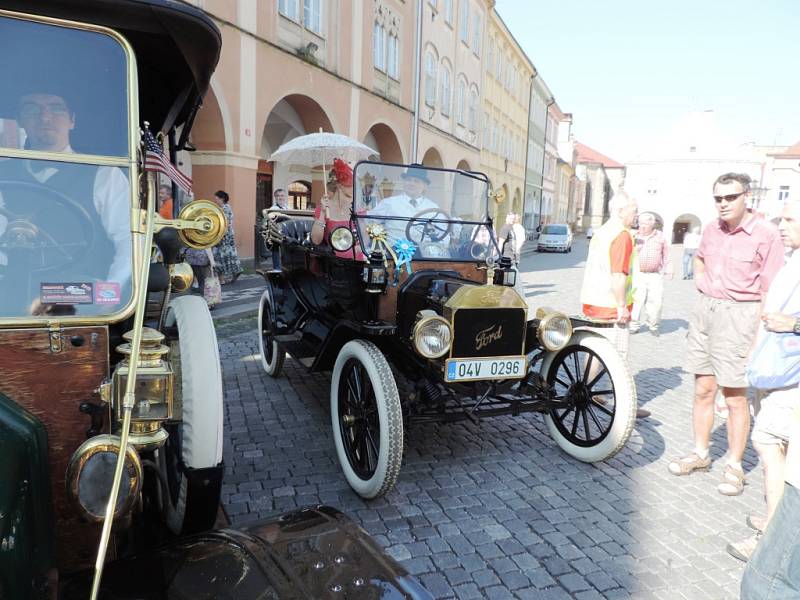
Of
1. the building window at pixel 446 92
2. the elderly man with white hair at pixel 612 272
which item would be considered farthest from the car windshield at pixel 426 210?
the building window at pixel 446 92

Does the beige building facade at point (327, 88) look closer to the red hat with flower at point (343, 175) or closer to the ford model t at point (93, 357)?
the red hat with flower at point (343, 175)

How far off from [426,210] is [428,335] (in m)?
A: 1.35

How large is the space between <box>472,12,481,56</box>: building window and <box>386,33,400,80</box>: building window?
9688 mm

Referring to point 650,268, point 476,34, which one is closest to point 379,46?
point 476,34

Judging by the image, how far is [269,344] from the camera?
17.5 feet

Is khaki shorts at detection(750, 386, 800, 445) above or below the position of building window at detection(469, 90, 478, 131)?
below

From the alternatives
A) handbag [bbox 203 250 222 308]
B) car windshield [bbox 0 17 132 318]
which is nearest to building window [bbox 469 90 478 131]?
handbag [bbox 203 250 222 308]

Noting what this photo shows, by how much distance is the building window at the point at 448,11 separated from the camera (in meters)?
22.1

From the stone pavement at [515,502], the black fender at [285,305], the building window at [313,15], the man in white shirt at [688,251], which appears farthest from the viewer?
the man in white shirt at [688,251]

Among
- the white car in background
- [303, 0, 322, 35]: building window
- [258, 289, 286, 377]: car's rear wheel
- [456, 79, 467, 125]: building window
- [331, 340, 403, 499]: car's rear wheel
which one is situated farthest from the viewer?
the white car in background

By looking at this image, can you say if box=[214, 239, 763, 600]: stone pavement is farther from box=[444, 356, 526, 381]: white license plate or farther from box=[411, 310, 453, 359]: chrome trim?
box=[411, 310, 453, 359]: chrome trim

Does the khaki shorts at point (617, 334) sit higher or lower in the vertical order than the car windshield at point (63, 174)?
lower

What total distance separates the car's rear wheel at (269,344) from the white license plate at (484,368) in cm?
223

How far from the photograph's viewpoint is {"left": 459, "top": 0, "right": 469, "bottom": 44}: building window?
80.0 ft
